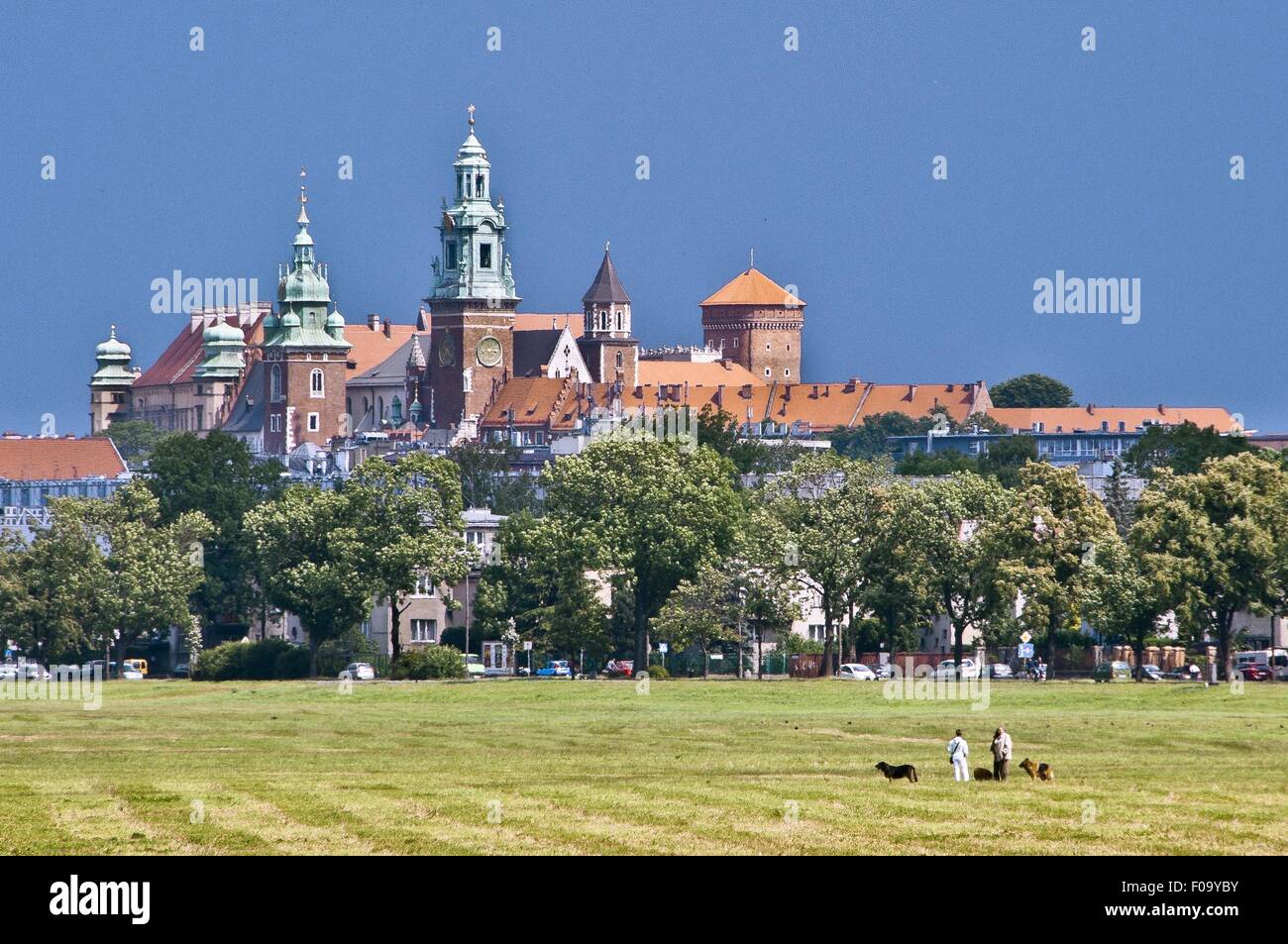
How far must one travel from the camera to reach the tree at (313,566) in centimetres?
12256

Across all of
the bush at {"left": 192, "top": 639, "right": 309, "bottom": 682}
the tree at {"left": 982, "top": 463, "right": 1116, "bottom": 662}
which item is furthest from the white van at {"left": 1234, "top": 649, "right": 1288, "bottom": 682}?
the bush at {"left": 192, "top": 639, "right": 309, "bottom": 682}

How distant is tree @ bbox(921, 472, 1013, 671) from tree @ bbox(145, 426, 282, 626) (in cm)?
4258

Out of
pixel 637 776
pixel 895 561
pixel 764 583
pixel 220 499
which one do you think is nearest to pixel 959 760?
pixel 637 776

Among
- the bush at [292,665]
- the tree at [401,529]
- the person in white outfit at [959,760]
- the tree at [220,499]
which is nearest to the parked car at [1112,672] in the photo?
the tree at [401,529]

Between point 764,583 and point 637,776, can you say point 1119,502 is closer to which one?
point 764,583

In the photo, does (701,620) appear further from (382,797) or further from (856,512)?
Result: (382,797)

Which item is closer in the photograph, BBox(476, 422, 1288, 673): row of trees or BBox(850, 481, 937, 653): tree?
BBox(476, 422, 1288, 673): row of trees

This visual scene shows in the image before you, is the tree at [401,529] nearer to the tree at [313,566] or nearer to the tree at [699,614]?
the tree at [313,566]

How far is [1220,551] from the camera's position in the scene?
107500 mm

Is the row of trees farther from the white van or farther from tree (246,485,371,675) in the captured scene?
tree (246,485,371,675)

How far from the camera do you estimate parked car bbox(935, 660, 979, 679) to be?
→ 361 ft

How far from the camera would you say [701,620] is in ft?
383
